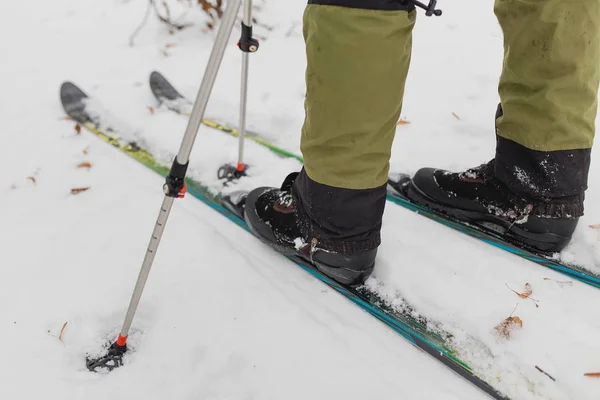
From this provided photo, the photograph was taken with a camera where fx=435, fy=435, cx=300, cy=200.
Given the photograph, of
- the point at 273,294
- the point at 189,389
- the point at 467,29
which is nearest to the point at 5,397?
the point at 189,389

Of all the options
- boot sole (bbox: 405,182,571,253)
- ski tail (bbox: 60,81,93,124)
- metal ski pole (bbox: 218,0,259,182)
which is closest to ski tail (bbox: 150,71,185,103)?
ski tail (bbox: 60,81,93,124)

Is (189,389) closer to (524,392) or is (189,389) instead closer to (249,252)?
(249,252)

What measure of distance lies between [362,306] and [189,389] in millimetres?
575

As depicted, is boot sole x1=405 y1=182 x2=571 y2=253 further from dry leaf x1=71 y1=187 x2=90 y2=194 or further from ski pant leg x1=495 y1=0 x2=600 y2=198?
dry leaf x1=71 y1=187 x2=90 y2=194

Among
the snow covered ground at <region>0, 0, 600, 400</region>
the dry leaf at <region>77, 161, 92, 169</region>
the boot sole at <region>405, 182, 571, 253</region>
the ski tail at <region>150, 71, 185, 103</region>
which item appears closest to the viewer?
the snow covered ground at <region>0, 0, 600, 400</region>

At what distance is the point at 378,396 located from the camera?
1.16 meters

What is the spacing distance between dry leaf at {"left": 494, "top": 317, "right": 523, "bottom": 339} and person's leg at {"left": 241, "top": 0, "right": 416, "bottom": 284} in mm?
426

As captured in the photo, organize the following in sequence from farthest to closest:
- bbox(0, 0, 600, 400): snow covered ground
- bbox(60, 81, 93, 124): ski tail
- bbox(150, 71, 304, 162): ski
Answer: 1. bbox(60, 81, 93, 124): ski tail
2. bbox(150, 71, 304, 162): ski
3. bbox(0, 0, 600, 400): snow covered ground

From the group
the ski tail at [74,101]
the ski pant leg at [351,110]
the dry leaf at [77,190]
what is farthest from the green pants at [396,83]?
the ski tail at [74,101]

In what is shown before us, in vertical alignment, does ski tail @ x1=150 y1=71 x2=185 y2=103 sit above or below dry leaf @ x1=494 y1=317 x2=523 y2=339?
above

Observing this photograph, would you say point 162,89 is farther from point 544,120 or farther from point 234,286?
point 544,120

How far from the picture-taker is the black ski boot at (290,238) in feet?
4.55

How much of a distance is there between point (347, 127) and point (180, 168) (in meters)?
0.43

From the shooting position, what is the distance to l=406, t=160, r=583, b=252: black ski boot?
1.46 metres
